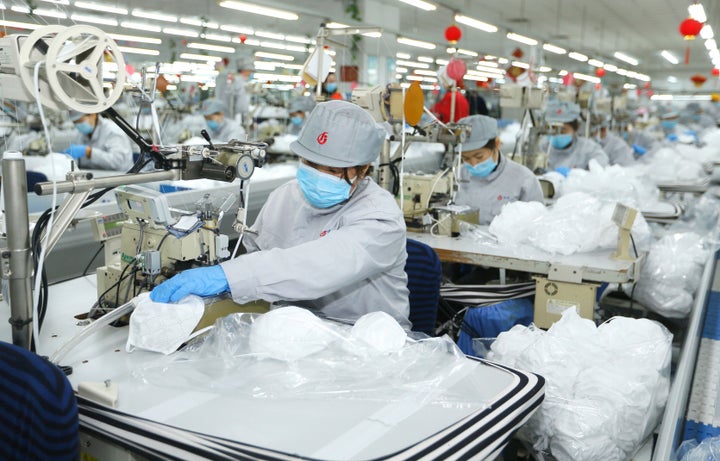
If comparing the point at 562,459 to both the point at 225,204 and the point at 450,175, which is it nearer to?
the point at 225,204

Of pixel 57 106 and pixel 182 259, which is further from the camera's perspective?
pixel 182 259

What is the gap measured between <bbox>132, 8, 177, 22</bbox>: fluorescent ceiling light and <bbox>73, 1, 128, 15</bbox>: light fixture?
522mm

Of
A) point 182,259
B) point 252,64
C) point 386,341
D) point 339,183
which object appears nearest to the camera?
point 386,341

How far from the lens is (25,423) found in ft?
3.68

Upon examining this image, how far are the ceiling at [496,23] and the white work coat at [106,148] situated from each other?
742mm

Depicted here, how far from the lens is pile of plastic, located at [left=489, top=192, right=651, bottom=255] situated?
2850 millimetres

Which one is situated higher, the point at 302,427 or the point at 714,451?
the point at 302,427

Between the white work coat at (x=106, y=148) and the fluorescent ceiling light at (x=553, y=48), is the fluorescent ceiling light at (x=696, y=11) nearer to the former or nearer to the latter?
the white work coat at (x=106, y=148)

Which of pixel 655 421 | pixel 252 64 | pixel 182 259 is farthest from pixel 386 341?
pixel 252 64

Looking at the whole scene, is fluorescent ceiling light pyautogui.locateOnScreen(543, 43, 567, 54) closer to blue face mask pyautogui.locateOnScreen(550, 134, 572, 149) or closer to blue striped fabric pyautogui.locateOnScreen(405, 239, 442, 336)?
blue face mask pyautogui.locateOnScreen(550, 134, 572, 149)

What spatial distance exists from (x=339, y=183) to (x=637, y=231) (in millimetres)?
1918

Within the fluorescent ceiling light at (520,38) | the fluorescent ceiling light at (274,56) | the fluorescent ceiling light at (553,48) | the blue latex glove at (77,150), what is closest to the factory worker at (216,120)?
the fluorescent ceiling light at (274,56)

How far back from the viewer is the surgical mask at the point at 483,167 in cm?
366

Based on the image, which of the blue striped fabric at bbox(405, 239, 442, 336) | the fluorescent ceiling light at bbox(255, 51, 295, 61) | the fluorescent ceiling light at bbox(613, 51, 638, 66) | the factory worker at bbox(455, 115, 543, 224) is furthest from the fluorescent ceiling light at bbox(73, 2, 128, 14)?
the fluorescent ceiling light at bbox(613, 51, 638, 66)
